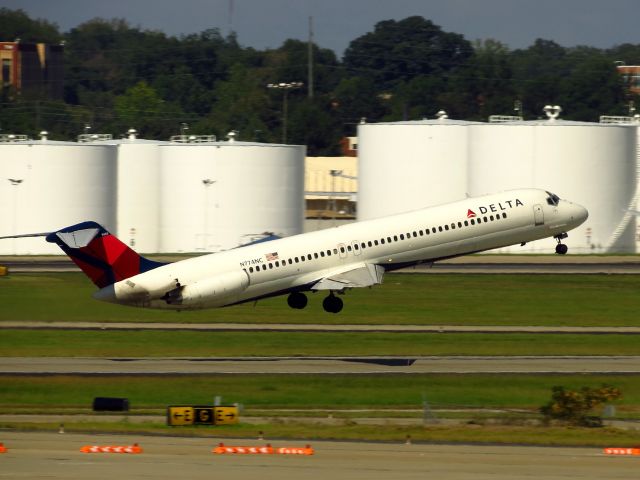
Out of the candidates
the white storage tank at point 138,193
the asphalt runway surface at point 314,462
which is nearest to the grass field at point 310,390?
the asphalt runway surface at point 314,462

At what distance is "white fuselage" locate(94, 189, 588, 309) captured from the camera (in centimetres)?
6369

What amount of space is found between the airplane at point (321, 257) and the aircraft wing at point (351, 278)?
0.05 metres

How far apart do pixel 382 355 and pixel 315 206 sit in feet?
316

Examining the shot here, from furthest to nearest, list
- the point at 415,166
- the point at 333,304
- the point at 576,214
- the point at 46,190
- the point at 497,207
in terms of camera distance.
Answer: the point at 46,190
the point at 415,166
the point at 576,214
the point at 333,304
the point at 497,207

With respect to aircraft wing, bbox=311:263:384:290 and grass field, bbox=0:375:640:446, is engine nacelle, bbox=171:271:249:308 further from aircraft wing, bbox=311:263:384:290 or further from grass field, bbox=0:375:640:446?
grass field, bbox=0:375:640:446

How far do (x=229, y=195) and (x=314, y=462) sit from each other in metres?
84.1

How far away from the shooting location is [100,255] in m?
61.2

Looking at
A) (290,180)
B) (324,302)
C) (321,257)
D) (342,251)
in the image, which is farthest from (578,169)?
(321,257)

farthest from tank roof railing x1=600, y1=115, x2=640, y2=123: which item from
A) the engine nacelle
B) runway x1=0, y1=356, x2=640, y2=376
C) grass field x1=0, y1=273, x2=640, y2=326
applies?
runway x1=0, y1=356, x2=640, y2=376

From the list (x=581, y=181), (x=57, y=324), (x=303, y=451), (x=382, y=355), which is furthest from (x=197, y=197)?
(x=303, y=451)

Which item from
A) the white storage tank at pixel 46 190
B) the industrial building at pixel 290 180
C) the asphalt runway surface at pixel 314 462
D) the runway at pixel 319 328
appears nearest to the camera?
→ the asphalt runway surface at pixel 314 462

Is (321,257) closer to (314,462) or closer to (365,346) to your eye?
(365,346)

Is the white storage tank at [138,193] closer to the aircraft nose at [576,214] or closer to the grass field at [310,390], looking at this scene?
the aircraft nose at [576,214]

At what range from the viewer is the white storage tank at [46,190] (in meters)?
117
